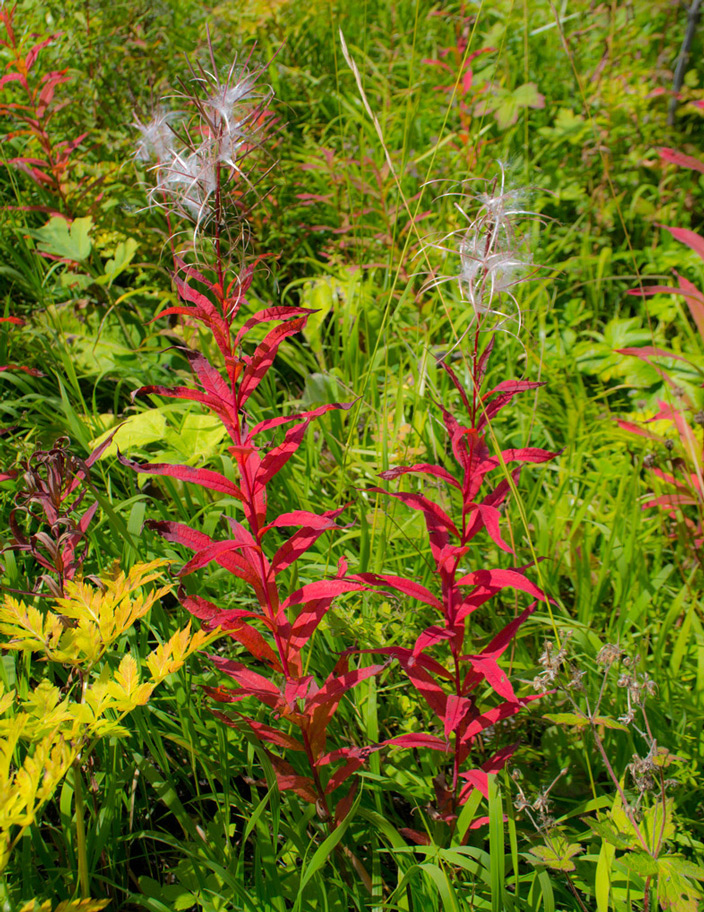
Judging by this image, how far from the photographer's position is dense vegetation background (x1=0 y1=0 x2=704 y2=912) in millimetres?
1066

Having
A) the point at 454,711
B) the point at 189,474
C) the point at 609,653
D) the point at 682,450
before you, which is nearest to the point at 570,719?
the point at 609,653

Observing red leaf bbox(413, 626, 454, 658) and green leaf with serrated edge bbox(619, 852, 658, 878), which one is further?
red leaf bbox(413, 626, 454, 658)

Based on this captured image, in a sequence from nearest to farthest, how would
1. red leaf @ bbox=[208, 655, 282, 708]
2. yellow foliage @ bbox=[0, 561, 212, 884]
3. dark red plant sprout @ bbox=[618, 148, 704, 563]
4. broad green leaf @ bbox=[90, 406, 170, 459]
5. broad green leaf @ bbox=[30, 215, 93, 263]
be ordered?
yellow foliage @ bbox=[0, 561, 212, 884] → red leaf @ bbox=[208, 655, 282, 708] → broad green leaf @ bbox=[90, 406, 170, 459] → dark red plant sprout @ bbox=[618, 148, 704, 563] → broad green leaf @ bbox=[30, 215, 93, 263]

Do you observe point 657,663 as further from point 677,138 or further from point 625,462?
point 677,138

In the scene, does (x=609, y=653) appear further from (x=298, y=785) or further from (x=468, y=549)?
(x=298, y=785)

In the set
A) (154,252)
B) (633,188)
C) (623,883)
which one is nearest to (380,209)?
(154,252)

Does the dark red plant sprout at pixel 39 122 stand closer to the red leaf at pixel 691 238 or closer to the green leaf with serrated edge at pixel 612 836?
the red leaf at pixel 691 238

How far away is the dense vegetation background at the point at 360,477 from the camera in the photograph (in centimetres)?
107

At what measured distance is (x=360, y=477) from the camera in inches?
75.3

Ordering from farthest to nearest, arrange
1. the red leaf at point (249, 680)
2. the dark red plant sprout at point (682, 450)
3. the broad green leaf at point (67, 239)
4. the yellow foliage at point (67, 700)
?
the broad green leaf at point (67, 239), the dark red plant sprout at point (682, 450), the red leaf at point (249, 680), the yellow foliage at point (67, 700)

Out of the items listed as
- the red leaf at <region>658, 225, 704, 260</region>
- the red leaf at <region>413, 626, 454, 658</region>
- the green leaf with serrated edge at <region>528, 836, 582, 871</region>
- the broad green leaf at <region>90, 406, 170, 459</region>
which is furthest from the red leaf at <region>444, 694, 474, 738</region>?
the red leaf at <region>658, 225, 704, 260</region>

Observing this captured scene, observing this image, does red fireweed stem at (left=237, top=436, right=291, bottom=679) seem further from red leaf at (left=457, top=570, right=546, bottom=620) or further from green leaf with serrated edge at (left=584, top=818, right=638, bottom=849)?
green leaf with serrated edge at (left=584, top=818, right=638, bottom=849)

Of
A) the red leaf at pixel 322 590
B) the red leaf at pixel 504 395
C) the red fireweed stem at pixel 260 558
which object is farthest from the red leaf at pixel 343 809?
the red leaf at pixel 504 395

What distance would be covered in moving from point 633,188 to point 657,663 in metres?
2.19
